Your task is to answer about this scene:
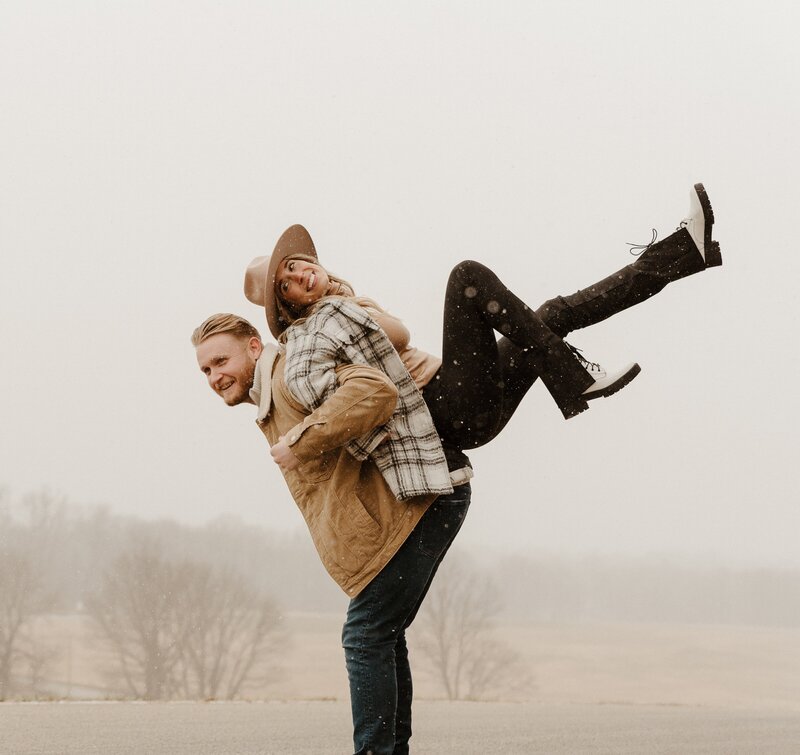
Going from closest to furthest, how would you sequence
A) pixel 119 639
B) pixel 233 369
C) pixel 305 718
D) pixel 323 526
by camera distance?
pixel 323 526
pixel 233 369
pixel 305 718
pixel 119 639

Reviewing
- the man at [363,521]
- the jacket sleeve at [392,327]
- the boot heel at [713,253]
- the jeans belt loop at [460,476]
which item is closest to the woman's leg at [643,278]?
the boot heel at [713,253]

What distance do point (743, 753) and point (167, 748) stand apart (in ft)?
8.76

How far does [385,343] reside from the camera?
2514 mm

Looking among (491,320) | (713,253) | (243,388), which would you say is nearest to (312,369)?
(243,388)

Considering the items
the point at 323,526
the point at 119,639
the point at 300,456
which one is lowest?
the point at 119,639

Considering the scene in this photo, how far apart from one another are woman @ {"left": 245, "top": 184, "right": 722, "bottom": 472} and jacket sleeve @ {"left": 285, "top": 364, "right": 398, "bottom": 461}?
0.36 metres

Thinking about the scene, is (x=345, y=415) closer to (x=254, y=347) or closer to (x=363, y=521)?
(x=363, y=521)

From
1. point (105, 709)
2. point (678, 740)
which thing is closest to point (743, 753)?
point (678, 740)

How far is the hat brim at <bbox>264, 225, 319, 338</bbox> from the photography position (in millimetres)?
2660

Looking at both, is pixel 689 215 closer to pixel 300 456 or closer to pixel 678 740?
pixel 300 456

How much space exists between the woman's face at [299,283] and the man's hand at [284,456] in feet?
1.75

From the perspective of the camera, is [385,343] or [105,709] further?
[105,709]

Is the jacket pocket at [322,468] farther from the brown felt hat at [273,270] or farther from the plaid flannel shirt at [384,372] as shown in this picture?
the brown felt hat at [273,270]

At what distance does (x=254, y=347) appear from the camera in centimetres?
268
